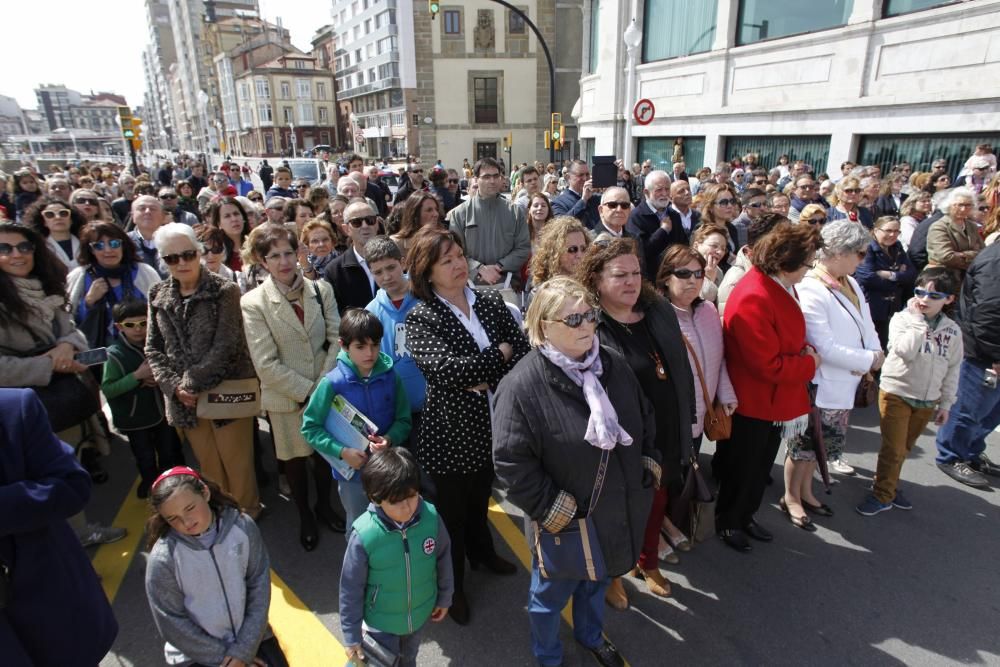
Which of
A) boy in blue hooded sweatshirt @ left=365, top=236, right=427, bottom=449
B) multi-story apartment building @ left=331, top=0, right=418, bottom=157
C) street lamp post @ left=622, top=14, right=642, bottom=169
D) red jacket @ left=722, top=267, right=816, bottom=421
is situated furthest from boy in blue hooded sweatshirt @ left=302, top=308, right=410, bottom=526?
multi-story apartment building @ left=331, top=0, right=418, bottom=157

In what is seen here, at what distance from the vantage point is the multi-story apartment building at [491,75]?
115 feet

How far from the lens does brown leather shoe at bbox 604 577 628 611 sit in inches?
122

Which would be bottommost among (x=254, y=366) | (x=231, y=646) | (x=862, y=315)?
(x=231, y=646)

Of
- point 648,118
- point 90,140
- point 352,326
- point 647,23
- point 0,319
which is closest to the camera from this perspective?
point 352,326

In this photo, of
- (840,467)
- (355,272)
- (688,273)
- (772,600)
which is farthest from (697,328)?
(355,272)

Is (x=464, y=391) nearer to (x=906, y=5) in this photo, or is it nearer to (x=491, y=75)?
(x=906, y=5)

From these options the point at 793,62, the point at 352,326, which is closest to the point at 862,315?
the point at 352,326

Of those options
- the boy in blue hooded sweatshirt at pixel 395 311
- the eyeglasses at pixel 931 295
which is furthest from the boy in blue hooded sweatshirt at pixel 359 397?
the eyeglasses at pixel 931 295

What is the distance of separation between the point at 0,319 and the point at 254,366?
139 centimetres

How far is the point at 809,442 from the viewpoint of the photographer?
368 cm

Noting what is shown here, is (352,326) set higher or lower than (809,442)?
higher

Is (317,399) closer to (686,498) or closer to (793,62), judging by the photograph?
(686,498)

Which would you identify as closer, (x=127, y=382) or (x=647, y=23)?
(x=127, y=382)

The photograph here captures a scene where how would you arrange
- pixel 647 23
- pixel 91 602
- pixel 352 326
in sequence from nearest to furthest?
pixel 91 602, pixel 352 326, pixel 647 23
